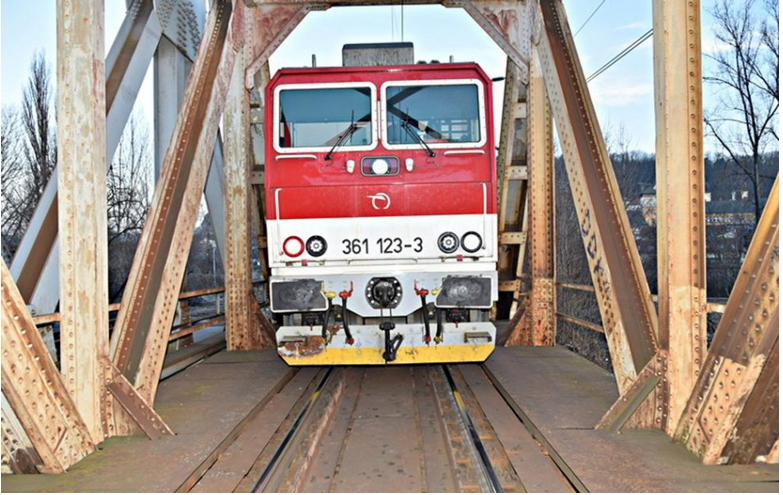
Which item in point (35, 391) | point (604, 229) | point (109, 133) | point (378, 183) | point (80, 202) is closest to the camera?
point (35, 391)

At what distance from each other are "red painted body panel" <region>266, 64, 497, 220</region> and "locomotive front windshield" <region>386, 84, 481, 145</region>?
0.40 feet

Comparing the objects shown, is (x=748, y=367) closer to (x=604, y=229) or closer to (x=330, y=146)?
(x=604, y=229)

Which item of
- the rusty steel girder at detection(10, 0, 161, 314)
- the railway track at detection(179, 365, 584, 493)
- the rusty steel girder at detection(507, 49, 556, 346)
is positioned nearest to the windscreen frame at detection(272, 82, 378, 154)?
the rusty steel girder at detection(10, 0, 161, 314)

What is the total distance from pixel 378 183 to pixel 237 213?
11.0 ft

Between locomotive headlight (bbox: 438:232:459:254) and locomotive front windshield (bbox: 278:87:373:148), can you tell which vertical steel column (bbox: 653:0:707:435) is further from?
locomotive front windshield (bbox: 278:87:373:148)

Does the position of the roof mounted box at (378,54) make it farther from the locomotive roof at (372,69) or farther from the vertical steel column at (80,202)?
the vertical steel column at (80,202)

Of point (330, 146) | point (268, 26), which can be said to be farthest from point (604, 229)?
point (268, 26)

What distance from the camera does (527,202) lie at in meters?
9.21

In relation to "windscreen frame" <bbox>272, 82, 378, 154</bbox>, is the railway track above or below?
below

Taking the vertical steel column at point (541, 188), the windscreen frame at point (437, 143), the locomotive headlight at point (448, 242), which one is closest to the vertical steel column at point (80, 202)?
the windscreen frame at point (437, 143)

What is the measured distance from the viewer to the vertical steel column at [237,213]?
8945 millimetres

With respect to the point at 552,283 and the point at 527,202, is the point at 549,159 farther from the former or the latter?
the point at 552,283

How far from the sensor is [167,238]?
5.29m

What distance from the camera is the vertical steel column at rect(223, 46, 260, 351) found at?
29.3 ft
